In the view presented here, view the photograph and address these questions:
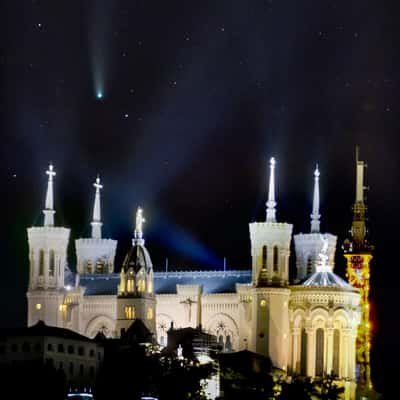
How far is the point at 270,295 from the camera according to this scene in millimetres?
153500

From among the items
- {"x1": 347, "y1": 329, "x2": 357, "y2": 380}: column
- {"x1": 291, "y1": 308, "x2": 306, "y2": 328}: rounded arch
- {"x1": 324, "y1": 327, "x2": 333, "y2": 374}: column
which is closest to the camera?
{"x1": 324, "y1": 327, "x2": 333, "y2": 374}: column

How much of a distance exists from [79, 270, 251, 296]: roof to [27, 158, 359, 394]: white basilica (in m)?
0.08

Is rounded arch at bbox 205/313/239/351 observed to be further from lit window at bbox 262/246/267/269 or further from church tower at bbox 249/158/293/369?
lit window at bbox 262/246/267/269

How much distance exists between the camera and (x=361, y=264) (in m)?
181

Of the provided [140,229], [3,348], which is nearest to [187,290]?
[140,229]

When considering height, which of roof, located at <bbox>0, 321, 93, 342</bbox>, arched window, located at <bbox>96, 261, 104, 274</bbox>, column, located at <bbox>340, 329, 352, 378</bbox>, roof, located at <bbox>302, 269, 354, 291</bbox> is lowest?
column, located at <bbox>340, 329, 352, 378</bbox>

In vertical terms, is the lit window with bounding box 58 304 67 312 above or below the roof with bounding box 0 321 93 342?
above

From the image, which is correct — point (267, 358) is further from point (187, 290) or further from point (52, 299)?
point (52, 299)

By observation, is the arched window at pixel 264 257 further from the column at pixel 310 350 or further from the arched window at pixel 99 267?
the arched window at pixel 99 267

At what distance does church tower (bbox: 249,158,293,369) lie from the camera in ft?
503

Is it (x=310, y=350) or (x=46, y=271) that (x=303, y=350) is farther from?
(x=46, y=271)

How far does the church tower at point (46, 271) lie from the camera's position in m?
164

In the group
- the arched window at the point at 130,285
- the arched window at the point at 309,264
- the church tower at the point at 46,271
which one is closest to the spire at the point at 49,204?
the church tower at the point at 46,271

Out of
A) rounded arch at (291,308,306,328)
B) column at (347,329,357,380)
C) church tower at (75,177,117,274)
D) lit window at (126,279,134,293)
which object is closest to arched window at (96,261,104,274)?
church tower at (75,177,117,274)
